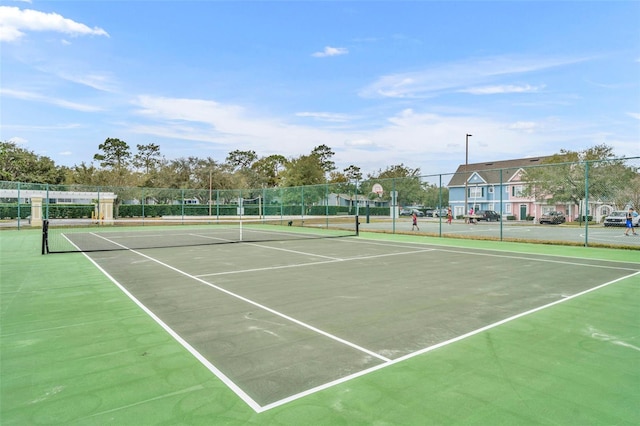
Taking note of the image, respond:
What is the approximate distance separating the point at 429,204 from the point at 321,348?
26.9 m

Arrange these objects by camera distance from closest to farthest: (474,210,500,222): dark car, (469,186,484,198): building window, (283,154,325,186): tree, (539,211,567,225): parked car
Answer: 1. (539,211,567,225): parked car
2. (474,210,500,222): dark car
3. (469,186,484,198): building window
4. (283,154,325,186): tree

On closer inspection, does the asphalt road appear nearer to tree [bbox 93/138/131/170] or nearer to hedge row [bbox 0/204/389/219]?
hedge row [bbox 0/204/389/219]

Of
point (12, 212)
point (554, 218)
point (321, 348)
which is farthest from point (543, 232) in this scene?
point (12, 212)

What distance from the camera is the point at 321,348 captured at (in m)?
4.43

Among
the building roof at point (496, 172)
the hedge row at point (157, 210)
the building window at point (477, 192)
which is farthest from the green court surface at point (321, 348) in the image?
the building roof at point (496, 172)

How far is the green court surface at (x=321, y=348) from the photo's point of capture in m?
3.11

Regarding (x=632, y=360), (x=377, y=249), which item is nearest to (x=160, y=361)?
(x=632, y=360)

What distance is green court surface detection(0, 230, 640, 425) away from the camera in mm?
3111

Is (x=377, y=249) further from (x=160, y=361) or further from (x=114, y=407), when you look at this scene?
(x=114, y=407)

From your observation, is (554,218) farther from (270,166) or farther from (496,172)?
(270,166)

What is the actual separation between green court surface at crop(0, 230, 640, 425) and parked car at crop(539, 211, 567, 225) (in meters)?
27.3

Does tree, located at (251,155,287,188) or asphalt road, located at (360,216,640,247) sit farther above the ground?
tree, located at (251,155,287,188)

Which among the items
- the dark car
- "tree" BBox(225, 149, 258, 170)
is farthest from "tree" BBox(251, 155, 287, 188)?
the dark car

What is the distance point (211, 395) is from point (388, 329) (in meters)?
2.54
